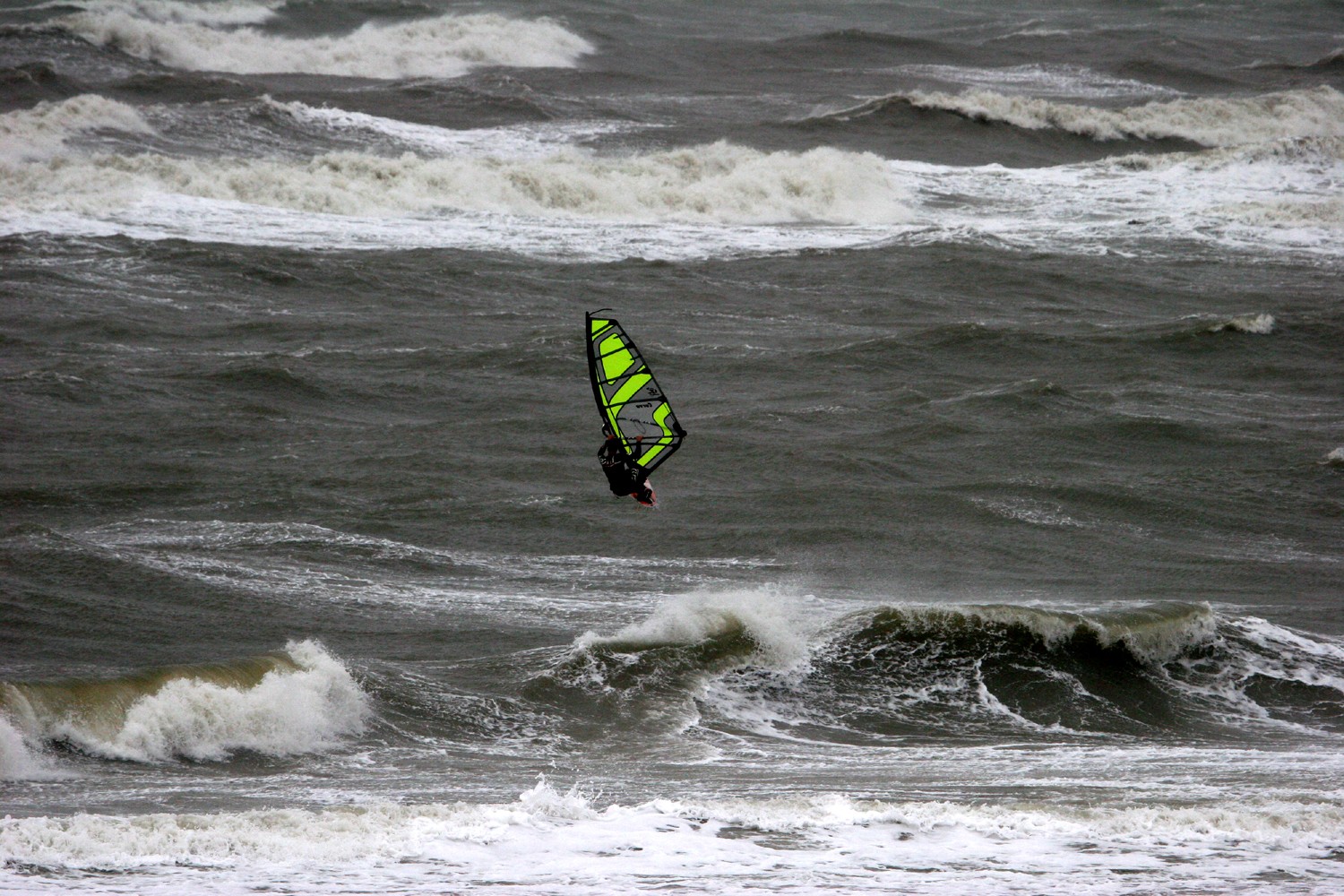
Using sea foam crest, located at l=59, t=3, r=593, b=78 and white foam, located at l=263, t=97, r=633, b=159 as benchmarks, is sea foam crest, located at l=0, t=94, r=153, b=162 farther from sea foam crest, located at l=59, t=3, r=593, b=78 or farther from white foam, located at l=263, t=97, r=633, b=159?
sea foam crest, located at l=59, t=3, r=593, b=78

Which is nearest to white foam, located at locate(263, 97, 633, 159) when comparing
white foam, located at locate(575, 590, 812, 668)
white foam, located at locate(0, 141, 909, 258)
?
white foam, located at locate(0, 141, 909, 258)

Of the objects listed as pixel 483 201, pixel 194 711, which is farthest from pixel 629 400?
pixel 483 201

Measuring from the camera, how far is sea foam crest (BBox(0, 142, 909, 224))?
24.7 meters

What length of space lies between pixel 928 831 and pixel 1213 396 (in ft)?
36.7

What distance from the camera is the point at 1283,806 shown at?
920 cm

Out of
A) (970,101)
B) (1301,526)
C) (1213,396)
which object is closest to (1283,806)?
(1301,526)

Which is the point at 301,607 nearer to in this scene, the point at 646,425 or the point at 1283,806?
the point at 646,425

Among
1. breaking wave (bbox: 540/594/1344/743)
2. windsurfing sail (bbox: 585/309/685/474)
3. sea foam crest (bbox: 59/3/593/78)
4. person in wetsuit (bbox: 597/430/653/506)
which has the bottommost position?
breaking wave (bbox: 540/594/1344/743)

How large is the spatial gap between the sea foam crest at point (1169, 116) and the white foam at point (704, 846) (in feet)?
91.0

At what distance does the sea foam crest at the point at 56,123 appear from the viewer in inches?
1014

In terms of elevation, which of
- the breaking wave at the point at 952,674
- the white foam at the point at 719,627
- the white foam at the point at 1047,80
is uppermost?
the white foam at the point at 1047,80

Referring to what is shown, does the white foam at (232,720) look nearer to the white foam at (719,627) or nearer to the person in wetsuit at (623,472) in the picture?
the white foam at (719,627)

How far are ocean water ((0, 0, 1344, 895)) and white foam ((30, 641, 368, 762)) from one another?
0.09 feet

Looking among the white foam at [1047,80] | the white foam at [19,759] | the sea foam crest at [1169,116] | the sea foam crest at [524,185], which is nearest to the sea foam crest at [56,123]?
the sea foam crest at [524,185]
